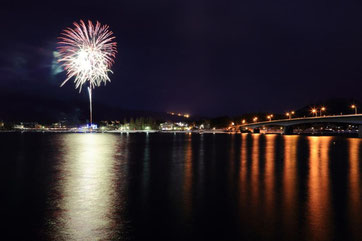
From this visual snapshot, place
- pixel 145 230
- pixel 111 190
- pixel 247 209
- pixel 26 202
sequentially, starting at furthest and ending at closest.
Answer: pixel 111 190, pixel 26 202, pixel 247 209, pixel 145 230

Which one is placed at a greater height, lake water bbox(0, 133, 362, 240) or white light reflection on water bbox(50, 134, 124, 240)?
white light reflection on water bbox(50, 134, 124, 240)

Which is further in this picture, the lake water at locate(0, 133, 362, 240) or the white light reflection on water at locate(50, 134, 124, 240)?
the lake water at locate(0, 133, 362, 240)

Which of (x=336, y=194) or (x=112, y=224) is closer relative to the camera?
(x=112, y=224)

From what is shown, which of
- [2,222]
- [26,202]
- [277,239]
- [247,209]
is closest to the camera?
[277,239]

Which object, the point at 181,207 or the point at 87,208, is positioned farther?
the point at 181,207

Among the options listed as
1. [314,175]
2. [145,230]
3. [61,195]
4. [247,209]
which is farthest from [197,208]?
[314,175]

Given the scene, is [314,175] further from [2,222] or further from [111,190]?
[2,222]

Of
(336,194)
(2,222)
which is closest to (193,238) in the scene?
(2,222)

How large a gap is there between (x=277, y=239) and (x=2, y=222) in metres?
9.64

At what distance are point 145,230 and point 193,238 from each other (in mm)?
1713

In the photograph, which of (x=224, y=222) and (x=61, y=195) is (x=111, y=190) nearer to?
(x=61, y=195)

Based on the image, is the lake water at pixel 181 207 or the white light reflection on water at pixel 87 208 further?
the lake water at pixel 181 207

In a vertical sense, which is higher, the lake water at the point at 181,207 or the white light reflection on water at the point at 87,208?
the white light reflection on water at the point at 87,208

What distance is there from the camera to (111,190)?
17.2 meters
